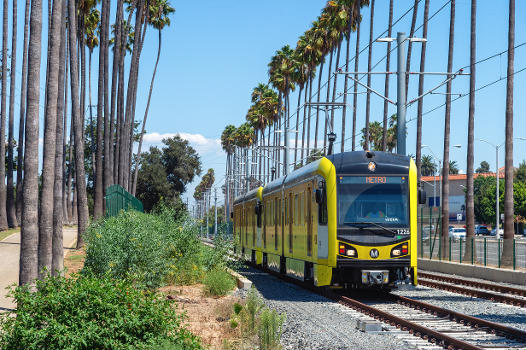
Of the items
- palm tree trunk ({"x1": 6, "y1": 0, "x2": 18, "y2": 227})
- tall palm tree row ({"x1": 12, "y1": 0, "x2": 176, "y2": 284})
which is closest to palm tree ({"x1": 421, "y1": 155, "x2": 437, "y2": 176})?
tall palm tree row ({"x1": 12, "y1": 0, "x2": 176, "y2": 284})

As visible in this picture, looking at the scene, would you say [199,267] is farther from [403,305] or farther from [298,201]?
[403,305]

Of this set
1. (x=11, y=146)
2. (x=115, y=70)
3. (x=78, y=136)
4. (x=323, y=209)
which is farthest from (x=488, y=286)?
(x=11, y=146)

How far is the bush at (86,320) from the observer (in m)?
9.20

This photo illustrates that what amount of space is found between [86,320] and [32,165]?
5.80 metres

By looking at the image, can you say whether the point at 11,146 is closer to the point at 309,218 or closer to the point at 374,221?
the point at 309,218

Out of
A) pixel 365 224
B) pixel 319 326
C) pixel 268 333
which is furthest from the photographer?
pixel 365 224

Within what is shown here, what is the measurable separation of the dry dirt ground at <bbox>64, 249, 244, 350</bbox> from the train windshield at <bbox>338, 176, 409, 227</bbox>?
3795mm

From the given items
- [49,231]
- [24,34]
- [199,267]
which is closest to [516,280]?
[199,267]

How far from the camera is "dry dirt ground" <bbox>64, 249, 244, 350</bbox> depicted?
38.2 ft

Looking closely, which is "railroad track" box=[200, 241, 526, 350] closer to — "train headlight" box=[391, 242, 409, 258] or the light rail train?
the light rail train

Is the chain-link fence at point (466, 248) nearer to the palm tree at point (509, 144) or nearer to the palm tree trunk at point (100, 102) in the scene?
the palm tree at point (509, 144)

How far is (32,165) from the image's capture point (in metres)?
14.5

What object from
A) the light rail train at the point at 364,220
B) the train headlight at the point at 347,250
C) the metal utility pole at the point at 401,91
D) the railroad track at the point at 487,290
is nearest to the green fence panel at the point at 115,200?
the metal utility pole at the point at 401,91

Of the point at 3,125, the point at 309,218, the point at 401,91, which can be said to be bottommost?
the point at 309,218
